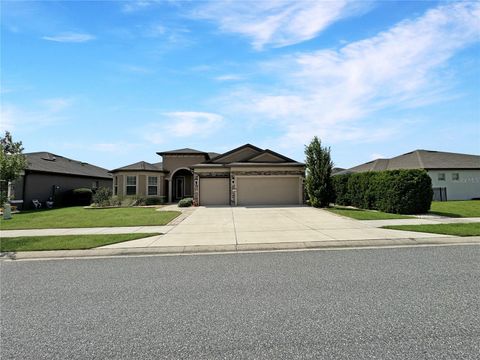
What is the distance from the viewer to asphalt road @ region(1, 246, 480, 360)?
291cm

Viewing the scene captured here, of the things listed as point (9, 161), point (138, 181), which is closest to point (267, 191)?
point (138, 181)

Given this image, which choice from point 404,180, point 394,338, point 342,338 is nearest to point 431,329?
point 394,338

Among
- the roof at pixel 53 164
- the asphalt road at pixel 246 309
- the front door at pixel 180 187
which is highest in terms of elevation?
the roof at pixel 53 164

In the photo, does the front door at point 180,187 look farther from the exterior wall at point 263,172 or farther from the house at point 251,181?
the exterior wall at point 263,172

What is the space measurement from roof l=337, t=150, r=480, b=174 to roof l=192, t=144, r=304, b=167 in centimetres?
1387

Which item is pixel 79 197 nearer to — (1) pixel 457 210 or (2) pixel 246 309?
(2) pixel 246 309

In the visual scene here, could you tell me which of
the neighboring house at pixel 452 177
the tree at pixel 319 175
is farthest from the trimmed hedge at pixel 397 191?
the neighboring house at pixel 452 177

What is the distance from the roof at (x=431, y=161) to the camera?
91.9 ft

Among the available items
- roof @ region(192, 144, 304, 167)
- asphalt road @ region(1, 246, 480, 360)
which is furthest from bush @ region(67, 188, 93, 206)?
asphalt road @ region(1, 246, 480, 360)

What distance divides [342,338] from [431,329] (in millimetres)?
1109

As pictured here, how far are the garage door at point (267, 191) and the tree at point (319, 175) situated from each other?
291 cm

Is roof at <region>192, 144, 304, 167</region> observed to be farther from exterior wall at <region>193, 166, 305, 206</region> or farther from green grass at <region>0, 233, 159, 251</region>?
green grass at <region>0, 233, 159, 251</region>

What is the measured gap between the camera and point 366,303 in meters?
3.96

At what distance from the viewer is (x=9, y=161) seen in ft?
52.5
